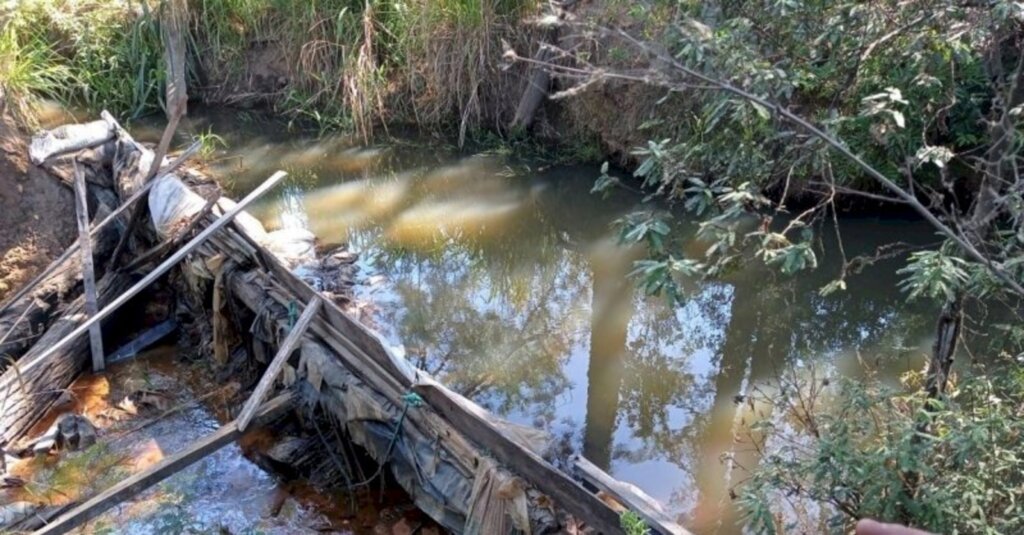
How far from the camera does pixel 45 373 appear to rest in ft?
14.2

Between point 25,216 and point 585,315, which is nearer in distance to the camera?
point 25,216

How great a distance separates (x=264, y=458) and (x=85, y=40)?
5.92 metres

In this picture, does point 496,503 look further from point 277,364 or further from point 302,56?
point 302,56

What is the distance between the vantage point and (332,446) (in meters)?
4.01

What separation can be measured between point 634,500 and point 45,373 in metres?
3.10

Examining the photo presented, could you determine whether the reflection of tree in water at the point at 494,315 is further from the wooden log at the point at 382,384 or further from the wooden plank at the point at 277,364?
the wooden plank at the point at 277,364

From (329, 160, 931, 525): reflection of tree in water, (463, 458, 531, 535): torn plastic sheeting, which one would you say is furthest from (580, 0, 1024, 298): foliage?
(329, 160, 931, 525): reflection of tree in water

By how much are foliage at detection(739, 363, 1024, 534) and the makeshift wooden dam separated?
0.53m

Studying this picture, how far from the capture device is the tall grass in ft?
24.6

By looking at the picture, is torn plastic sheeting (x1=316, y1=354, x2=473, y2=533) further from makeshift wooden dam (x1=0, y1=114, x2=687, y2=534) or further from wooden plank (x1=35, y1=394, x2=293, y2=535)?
wooden plank (x1=35, y1=394, x2=293, y2=535)

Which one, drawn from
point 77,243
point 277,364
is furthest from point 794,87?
point 77,243

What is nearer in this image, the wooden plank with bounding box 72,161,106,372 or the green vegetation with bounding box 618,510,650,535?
the green vegetation with bounding box 618,510,650,535

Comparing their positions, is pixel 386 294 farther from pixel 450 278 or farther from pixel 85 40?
pixel 85 40

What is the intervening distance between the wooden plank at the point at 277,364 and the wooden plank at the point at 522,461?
0.66 meters
